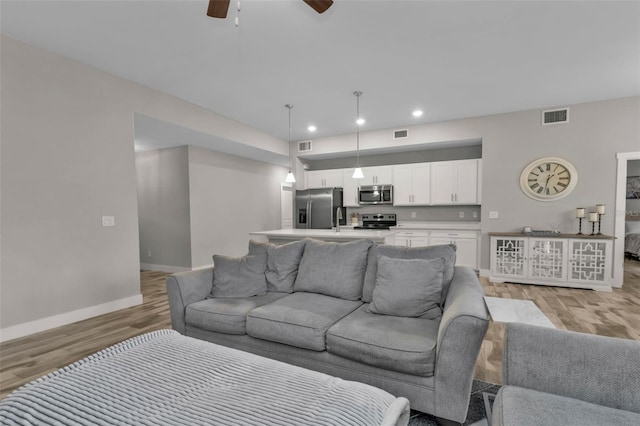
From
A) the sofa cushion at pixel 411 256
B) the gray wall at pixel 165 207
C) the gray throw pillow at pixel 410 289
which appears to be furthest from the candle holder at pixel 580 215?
the gray wall at pixel 165 207

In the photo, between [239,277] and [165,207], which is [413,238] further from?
[165,207]

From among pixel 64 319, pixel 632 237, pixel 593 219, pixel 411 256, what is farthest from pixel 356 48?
pixel 632 237

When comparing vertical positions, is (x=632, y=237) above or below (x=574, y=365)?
below

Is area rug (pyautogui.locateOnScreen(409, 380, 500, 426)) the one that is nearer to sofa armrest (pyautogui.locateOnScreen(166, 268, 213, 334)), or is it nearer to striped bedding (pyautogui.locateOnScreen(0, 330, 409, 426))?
striped bedding (pyautogui.locateOnScreen(0, 330, 409, 426))

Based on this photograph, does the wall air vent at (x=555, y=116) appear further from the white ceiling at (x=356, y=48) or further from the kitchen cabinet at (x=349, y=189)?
the kitchen cabinet at (x=349, y=189)

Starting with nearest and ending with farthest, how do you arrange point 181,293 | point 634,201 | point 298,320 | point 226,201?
point 298,320
point 181,293
point 226,201
point 634,201

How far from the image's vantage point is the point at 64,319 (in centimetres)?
316

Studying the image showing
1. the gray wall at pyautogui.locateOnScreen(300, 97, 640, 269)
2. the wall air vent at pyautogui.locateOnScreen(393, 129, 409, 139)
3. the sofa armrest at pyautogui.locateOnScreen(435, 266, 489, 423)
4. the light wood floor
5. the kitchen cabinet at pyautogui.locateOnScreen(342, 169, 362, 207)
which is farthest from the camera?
the kitchen cabinet at pyautogui.locateOnScreen(342, 169, 362, 207)

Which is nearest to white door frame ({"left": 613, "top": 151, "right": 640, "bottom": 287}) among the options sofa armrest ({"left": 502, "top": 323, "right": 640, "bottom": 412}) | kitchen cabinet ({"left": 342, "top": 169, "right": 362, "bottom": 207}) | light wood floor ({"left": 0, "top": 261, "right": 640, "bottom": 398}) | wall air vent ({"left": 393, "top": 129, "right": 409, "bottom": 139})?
light wood floor ({"left": 0, "top": 261, "right": 640, "bottom": 398})

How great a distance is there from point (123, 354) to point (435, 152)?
6.06 meters

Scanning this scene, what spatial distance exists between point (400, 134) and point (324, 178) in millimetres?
1896

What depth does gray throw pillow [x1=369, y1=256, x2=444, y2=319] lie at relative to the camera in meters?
2.03

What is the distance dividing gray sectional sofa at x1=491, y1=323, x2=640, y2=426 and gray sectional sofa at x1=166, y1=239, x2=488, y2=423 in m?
0.21

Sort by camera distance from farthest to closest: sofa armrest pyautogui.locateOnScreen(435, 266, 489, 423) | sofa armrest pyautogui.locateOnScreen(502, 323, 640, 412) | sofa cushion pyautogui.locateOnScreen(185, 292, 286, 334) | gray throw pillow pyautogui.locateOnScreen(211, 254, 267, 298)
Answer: gray throw pillow pyautogui.locateOnScreen(211, 254, 267, 298)
sofa cushion pyautogui.locateOnScreen(185, 292, 286, 334)
sofa armrest pyautogui.locateOnScreen(435, 266, 489, 423)
sofa armrest pyautogui.locateOnScreen(502, 323, 640, 412)
